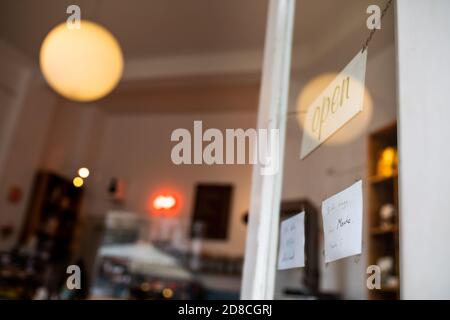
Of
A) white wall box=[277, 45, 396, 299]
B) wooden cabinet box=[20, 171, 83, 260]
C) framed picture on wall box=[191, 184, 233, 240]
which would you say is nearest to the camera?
white wall box=[277, 45, 396, 299]

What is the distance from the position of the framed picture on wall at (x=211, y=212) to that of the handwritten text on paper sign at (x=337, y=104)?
4231 millimetres

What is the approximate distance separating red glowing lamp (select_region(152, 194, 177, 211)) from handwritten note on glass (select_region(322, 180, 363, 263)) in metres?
4.86

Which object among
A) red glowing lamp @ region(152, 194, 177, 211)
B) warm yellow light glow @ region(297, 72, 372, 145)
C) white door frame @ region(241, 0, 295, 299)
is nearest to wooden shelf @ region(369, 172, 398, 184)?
warm yellow light glow @ region(297, 72, 372, 145)

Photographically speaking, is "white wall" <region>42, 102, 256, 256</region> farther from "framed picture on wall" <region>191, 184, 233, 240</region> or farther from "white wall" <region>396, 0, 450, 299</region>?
"white wall" <region>396, 0, 450, 299</region>

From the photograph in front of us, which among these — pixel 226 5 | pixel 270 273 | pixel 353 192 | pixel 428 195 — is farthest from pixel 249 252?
pixel 226 5

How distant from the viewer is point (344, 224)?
101cm

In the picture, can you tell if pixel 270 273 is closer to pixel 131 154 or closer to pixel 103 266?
pixel 103 266

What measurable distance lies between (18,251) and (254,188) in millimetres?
3829

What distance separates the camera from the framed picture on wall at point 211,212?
5648mm

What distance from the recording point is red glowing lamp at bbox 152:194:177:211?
589 cm

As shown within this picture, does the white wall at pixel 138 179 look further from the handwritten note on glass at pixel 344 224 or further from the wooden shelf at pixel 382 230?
the handwritten note on glass at pixel 344 224
